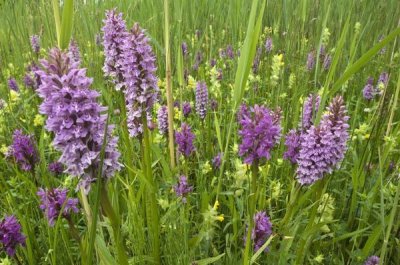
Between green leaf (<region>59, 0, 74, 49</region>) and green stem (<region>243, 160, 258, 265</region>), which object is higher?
green leaf (<region>59, 0, 74, 49</region>)

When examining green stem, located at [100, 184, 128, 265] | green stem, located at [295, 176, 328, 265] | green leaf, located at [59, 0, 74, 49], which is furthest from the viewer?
green stem, located at [295, 176, 328, 265]

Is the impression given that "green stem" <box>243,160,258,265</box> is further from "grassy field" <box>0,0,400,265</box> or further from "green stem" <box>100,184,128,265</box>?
"green stem" <box>100,184,128,265</box>

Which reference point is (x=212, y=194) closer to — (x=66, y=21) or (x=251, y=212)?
(x=251, y=212)

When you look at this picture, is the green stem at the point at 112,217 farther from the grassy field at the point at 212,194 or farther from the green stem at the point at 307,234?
the green stem at the point at 307,234

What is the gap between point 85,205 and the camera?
4.24 ft

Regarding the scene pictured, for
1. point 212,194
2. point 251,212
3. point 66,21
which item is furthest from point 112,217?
point 212,194

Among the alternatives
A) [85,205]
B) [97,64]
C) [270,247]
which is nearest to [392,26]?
[97,64]

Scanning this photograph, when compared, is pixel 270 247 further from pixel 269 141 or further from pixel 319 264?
pixel 269 141

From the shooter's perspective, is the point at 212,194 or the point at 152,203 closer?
the point at 152,203

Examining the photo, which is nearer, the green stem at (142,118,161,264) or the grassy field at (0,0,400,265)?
the grassy field at (0,0,400,265)

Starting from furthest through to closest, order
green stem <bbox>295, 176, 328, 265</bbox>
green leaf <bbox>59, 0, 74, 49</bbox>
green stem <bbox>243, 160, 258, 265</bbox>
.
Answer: green stem <bbox>295, 176, 328, 265</bbox> → green stem <bbox>243, 160, 258, 265</bbox> → green leaf <bbox>59, 0, 74, 49</bbox>

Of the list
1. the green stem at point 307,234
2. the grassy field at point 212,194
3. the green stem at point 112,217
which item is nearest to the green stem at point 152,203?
the grassy field at point 212,194

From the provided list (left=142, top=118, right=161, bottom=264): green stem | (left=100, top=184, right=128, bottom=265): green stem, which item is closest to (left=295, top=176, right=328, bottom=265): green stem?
(left=142, top=118, right=161, bottom=264): green stem

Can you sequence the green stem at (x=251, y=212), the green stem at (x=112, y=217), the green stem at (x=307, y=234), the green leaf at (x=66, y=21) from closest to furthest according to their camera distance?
the green leaf at (x=66, y=21), the green stem at (x=112, y=217), the green stem at (x=251, y=212), the green stem at (x=307, y=234)
